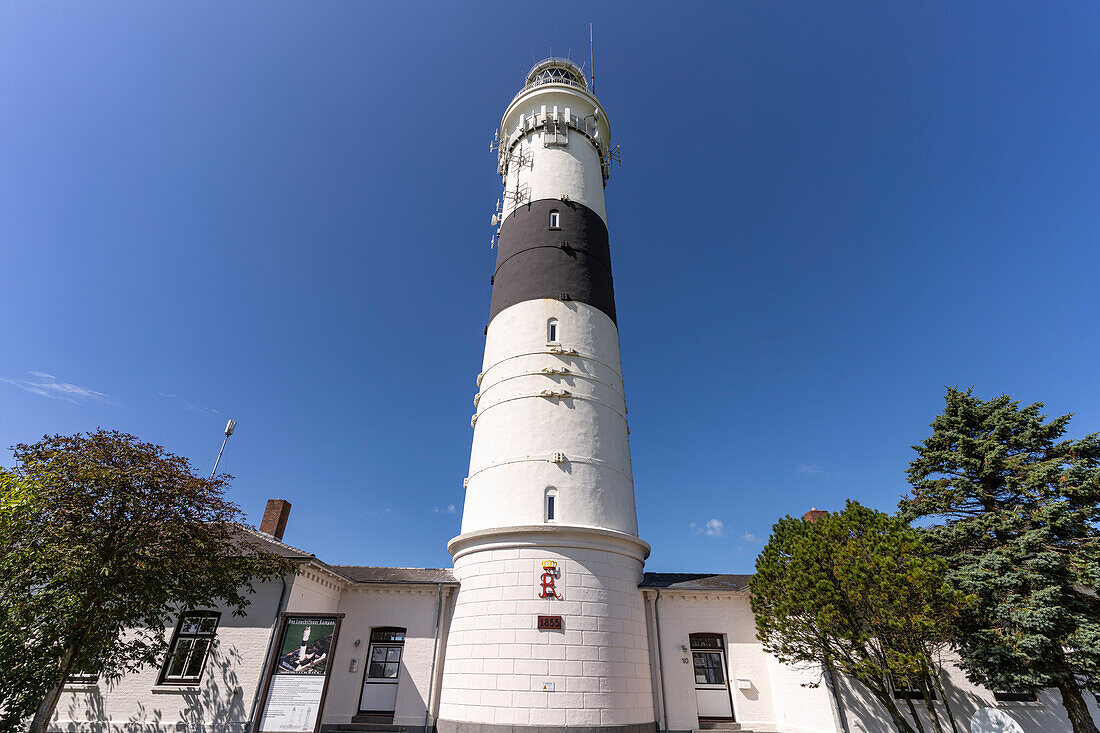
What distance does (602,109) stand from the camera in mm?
26016

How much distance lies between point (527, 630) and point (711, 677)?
6.32 metres

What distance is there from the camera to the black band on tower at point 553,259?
61.7 ft

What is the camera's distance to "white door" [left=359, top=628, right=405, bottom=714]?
14.6m

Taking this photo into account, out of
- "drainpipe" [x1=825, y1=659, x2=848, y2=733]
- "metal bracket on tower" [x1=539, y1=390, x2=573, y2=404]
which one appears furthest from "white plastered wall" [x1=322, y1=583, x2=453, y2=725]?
"drainpipe" [x1=825, y1=659, x2=848, y2=733]

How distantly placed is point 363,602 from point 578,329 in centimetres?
1122

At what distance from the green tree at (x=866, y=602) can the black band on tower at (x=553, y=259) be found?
34.3ft

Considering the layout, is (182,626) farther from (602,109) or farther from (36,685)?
(602,109)

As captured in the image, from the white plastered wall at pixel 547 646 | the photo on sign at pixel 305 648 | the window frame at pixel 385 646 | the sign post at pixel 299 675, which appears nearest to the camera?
the sign post at pixel 299 675

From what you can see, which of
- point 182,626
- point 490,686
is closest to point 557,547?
point 490,686

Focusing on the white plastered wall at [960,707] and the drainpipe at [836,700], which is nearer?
the drainpipe at [836,700]

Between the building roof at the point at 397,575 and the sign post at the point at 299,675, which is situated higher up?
the building roof at the point at 397,575

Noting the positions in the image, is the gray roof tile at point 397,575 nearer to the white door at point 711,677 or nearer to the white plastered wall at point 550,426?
the white plastered wall at point 550,426

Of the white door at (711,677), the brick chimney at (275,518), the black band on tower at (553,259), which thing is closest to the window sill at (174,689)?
the brick chimney at (275,518)

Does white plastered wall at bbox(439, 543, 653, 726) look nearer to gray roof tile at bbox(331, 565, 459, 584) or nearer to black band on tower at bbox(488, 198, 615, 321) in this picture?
gray roof tile at bbox(331, 565, 459, 584)
